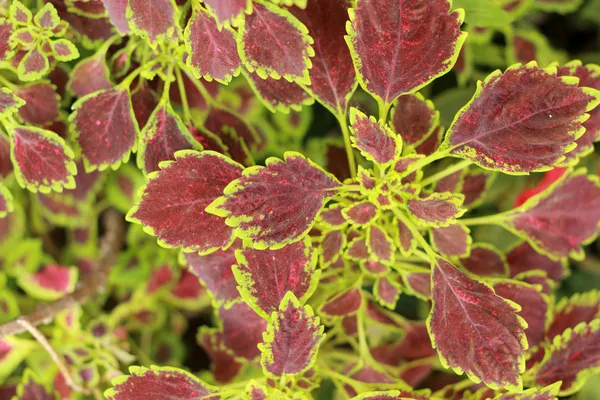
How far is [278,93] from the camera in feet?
3.08

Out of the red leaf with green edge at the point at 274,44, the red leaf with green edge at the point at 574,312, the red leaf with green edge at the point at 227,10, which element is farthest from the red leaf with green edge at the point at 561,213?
the red leaf with green edge at the point at 227,10

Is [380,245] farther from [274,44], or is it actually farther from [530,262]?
[530,262]

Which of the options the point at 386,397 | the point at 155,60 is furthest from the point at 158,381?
the point at 155,60

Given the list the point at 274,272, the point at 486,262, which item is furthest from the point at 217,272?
the point at 486,262

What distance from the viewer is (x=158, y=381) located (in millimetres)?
873

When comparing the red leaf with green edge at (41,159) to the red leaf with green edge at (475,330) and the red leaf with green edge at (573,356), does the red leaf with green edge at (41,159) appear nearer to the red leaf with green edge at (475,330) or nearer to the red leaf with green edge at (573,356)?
the red leaf with green edge at (475,330)

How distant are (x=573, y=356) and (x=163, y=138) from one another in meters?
0.71

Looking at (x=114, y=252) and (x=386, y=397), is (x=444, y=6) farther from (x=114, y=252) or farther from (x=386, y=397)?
(x=114, y=252)

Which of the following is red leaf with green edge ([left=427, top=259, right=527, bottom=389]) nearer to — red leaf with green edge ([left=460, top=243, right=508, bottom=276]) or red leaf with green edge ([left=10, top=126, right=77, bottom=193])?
red leaf with green edge ([left=460, top=243, right=508, bottom=276])

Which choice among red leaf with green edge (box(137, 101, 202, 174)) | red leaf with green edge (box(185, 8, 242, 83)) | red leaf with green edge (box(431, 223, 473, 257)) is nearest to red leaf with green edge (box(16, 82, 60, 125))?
red leaf with green edge (box(137, 101, 202, 174))

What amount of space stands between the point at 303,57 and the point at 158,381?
1.56 ft

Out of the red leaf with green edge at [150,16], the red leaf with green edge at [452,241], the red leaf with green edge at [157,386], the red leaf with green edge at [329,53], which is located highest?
the red leaf with green edge at [150,16]

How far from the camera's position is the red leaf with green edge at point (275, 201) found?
78 centimetres

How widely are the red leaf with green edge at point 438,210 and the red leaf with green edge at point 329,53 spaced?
19cm
